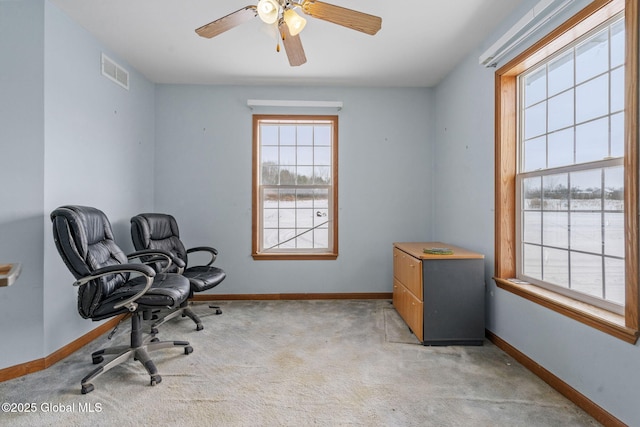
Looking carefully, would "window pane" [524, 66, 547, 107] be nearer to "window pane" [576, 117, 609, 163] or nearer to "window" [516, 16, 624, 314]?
"window" [516, 16, 624, 314]

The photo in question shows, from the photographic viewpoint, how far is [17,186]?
2.13 meters

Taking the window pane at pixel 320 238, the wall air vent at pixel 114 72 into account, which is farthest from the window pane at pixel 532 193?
the wall air vent at pixel 114 72

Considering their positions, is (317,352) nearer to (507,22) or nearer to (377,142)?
(377,142)

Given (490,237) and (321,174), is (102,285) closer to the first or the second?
(321,174)

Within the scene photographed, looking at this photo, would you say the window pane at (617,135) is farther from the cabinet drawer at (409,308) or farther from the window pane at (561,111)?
the cabinet drawer at (409,308)

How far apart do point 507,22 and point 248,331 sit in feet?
11.2

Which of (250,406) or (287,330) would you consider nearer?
(250,406)

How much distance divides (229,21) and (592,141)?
2294mm

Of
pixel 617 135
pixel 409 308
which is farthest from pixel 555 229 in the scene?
pixel 409 308

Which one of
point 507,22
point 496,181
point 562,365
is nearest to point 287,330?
point 562,365

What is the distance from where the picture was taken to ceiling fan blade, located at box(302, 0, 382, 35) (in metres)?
1.63

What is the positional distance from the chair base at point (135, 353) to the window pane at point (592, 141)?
306 centimetres

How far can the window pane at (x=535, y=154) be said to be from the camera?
2.21m

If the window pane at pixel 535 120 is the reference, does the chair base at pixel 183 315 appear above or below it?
below
